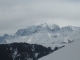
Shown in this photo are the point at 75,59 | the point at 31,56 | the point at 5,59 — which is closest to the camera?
the point at 75,59

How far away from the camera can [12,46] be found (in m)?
186

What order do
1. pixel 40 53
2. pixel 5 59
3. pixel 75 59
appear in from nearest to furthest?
pixel 75 59 < pixel 5 59 < pixel 40 53

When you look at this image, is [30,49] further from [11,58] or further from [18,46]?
[11,58]

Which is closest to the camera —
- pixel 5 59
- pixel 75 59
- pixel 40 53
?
pixel 75 59

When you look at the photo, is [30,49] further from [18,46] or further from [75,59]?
[75,59]

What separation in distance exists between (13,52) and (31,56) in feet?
50.7

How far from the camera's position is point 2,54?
6289 inches

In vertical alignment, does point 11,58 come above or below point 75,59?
below

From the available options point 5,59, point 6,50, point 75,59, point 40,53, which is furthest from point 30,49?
point 75,59

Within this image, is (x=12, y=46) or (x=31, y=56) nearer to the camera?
(x=31, y=56)

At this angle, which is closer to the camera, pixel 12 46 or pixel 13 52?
pixel 13 52

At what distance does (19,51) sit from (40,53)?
20065mm

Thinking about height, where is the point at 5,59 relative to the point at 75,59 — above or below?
below

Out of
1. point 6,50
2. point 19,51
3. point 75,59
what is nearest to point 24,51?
point 19,51
